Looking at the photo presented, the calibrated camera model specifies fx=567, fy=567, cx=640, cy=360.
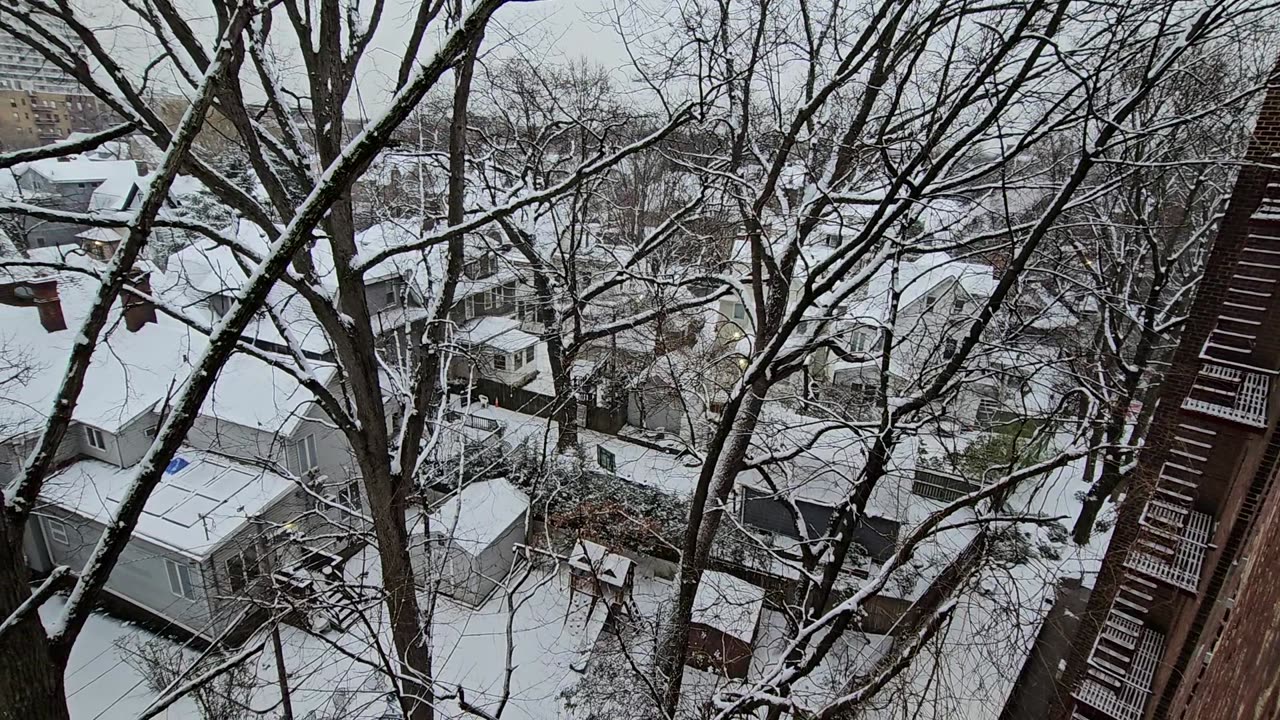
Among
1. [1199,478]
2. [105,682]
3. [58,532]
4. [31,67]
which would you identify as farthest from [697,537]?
[58,532]

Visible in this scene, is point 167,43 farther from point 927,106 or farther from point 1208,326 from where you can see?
point 1208,326

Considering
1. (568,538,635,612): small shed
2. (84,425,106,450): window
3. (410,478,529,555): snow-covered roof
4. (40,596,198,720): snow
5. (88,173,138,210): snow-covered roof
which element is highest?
(88,173,138,210): snow-covered roof

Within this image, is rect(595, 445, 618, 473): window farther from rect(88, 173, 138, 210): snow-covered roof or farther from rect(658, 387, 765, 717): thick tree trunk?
rect(88, 173, 138, 210): snow-covered roof

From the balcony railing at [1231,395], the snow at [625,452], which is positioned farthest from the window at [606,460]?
the balcony railing at [1231,395]

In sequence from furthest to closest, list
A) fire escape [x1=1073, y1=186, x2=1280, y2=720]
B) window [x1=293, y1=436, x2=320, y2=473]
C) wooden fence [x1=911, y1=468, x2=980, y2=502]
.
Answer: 1. wooden fence [x1=911, y1=468, x2=980, y2=502]
2. window [x1=293, y1=436, x2=320, y2=473]
3. fire escape [x1=1073, y1=186, x2=1280, y2=720]

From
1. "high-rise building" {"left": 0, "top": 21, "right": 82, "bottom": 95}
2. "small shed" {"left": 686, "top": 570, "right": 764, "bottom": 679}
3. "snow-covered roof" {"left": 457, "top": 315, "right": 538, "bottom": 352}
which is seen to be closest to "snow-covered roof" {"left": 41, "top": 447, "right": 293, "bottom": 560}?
"high-rise building" {"left": 0, "top": 21, "right": 82, "bottom": 95}

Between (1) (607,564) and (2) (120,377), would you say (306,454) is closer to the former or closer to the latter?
(2) (120,377)
